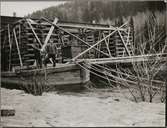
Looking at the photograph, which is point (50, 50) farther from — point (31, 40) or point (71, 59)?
point (71, 59)

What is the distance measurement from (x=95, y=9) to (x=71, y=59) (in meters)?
2.11

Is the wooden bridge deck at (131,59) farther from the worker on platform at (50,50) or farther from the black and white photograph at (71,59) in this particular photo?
the worker on platform at (50,50)

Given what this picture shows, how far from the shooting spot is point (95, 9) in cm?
443

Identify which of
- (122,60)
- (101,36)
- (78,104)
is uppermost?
(101,36)

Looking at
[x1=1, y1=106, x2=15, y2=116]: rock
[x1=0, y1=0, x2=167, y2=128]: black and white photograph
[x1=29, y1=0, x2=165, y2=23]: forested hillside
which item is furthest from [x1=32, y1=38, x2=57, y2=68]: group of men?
[x1=1, y1=106, x2=15, y2=116]: rock

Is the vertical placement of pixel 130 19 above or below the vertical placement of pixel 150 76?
above

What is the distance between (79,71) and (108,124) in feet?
12.3

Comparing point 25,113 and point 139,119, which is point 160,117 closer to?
point 139,119

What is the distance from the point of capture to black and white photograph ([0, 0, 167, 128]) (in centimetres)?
348

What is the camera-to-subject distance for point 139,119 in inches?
131

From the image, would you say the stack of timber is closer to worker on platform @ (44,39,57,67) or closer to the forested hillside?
worker on platform @ (44,39,57,67)

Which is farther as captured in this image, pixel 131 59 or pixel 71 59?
pixel 71 59

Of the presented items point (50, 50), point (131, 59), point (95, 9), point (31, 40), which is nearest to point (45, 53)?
point (50, 50)

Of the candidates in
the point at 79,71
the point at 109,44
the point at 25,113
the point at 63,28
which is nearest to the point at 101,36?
the point at 109,44
